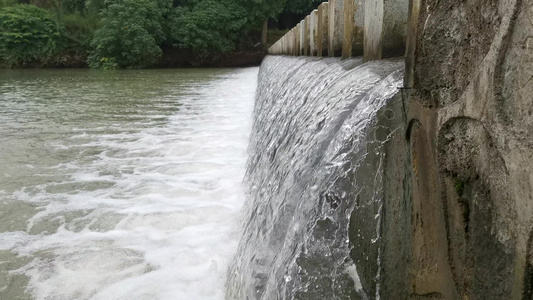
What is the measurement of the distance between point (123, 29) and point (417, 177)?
22.1 metres

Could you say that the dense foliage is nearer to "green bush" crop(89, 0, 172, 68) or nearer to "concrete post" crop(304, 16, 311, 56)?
"green bush" crop(89, 0, 172, 68)

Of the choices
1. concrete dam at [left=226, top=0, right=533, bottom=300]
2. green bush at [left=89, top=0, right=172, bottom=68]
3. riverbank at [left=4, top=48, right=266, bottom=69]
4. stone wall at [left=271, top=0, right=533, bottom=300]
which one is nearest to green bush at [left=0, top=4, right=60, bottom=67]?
riverbank at [left=4, top=48, right=266, bottom=69]

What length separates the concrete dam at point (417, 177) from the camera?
85 cm

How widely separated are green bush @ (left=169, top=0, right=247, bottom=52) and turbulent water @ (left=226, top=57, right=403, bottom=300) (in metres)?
22.0

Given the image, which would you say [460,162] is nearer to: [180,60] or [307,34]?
[307,34]

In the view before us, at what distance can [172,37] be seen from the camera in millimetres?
23688

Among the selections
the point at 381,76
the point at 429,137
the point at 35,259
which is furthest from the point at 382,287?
the point at 35,259

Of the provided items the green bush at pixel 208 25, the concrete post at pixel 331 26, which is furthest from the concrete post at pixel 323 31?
the green bush at pixel 208 25

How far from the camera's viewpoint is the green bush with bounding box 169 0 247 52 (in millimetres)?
23203

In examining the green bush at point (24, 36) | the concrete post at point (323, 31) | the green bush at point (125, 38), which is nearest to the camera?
the concrete post at point (323, 31)

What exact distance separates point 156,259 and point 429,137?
5.95 ft

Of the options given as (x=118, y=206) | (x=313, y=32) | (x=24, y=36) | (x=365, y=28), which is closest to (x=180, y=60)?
(x=24, y=36)

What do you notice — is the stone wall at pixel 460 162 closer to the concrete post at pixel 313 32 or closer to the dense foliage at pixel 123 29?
the concrete post at pixel 313 32

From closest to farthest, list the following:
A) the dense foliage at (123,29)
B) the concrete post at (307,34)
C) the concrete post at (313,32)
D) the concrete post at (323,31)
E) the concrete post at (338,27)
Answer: the concrete post at (338,27), the concrete post at (323,31), the concrete post at (313,32), the concrete post at (307,34), the dense foliage at (123,29)
